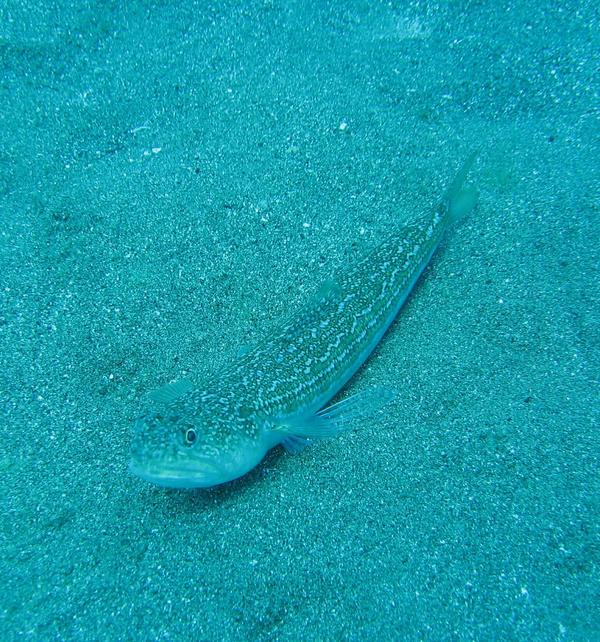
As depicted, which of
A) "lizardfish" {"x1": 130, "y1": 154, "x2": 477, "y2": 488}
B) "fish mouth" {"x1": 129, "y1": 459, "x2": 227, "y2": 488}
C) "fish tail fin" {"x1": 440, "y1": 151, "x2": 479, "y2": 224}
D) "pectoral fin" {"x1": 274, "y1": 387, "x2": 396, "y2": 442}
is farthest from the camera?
"fish tail fin" {"x1": 440, "y1": 151, "x2": 479, "y2": 224}

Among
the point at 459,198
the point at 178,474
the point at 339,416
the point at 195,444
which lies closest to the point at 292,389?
the point at 339,416

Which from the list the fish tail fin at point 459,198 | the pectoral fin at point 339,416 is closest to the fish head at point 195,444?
the pectoral fin at point 339,416

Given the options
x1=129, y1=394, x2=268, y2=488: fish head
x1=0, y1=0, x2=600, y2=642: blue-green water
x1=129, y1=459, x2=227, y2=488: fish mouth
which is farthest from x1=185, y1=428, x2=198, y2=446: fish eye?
x1=0, y1=0, x2=600, y2=642: blue-green water

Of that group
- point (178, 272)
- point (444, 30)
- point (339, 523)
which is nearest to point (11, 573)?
point (339, 523)

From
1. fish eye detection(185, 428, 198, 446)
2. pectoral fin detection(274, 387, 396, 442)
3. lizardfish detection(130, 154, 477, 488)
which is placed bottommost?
pectoral fin detection(274, 387, 396, 442)

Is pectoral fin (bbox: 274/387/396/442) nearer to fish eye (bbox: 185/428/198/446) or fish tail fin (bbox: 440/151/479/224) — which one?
fish eye (bbox: 185/428/198/446)

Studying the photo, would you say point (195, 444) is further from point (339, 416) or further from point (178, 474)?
point (339, 416)
